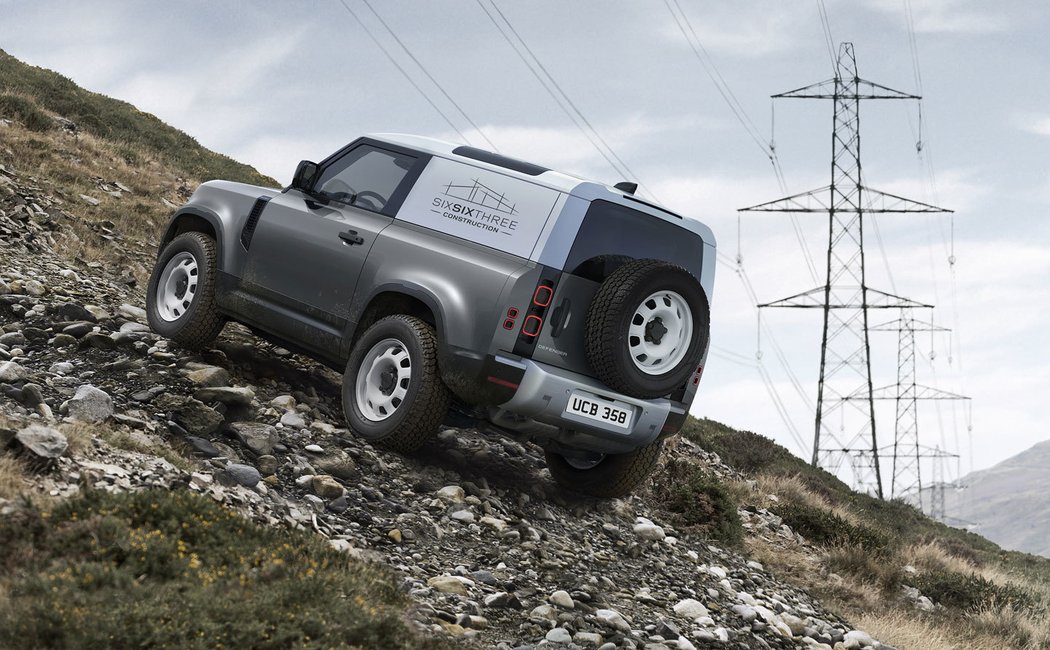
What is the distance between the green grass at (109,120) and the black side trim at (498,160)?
50.9ft

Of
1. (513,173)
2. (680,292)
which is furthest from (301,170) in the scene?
(680,292)

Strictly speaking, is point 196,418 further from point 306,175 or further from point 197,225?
point 197,225

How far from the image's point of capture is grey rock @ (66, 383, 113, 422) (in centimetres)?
688

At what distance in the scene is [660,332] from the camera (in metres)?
7.14

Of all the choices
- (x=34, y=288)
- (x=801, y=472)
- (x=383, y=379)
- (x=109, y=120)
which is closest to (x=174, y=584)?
(x=383, y=379)

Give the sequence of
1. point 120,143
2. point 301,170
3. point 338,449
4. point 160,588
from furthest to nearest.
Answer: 1. point 120,143
2. point 301,170
3. point 338,449
4. point 160,588

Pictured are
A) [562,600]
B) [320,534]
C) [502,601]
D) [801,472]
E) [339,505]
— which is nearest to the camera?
[502,601]

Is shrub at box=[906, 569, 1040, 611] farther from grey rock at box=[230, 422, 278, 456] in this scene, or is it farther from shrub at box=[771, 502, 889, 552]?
grey rock at box=[230, 422, 278, 456]

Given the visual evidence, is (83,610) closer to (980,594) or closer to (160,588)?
(160,588)

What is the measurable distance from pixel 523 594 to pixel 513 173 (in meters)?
2.86

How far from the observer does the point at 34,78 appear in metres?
25.4

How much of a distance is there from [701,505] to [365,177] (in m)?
4.42

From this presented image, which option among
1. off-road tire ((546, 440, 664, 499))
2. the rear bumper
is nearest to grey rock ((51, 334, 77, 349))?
the rear bumper

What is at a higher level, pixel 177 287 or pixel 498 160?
pixel 498 160
